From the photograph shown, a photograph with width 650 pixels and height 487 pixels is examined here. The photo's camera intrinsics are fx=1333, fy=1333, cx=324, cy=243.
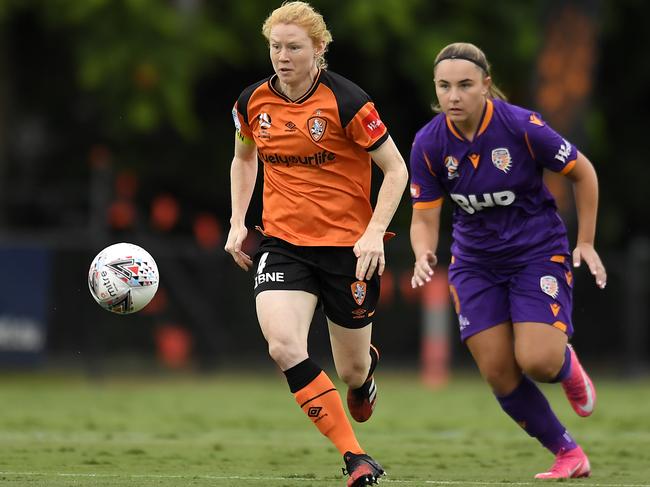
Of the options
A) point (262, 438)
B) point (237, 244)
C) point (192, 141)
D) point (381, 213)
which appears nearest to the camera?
point (381, 213)

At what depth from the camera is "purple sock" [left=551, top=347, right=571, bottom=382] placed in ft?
24.0

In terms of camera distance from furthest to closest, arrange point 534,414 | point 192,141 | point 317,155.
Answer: point 192,141 < point 534,414 < point 317,155

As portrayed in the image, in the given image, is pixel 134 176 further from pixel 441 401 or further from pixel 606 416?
pixel 606 416

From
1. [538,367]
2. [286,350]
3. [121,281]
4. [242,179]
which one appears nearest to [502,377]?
[538,367]

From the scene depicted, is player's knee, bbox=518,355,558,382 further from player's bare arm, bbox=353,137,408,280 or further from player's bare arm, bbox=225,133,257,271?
player's bare arm, bbox=225,133,257,271

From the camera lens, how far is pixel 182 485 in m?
6.55

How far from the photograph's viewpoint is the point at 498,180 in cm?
708

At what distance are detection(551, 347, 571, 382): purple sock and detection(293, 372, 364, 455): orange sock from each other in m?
1.49

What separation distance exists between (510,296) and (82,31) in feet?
35.0

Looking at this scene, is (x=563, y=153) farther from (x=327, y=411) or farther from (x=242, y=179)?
(x=327, y=411)

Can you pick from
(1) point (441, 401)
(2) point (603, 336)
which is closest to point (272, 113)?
(1) point (441, 401)

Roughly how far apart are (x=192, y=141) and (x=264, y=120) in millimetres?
11632

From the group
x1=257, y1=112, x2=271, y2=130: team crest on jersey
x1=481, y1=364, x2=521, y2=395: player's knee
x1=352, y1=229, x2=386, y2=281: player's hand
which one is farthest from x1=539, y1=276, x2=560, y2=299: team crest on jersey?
x1=257, y1=112, x2=271, y2=130: team crest on jersey

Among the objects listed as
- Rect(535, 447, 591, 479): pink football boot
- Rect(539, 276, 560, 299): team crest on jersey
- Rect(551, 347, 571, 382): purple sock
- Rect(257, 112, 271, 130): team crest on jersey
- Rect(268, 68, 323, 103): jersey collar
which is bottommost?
Rect(535, 447, 591, 479): pink football boot
